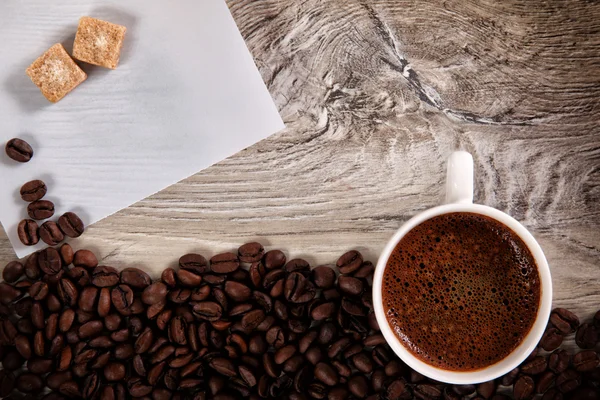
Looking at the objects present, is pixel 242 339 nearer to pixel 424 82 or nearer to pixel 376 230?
pixel 376 230

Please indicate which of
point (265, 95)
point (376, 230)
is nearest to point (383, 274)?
point (376, 230)

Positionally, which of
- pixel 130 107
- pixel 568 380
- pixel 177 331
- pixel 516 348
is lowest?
pixel 568 380

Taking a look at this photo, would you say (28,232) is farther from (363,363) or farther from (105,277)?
(363,363)

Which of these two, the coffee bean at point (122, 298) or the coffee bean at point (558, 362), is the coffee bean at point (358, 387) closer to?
the coffee bean at point (558, 362)

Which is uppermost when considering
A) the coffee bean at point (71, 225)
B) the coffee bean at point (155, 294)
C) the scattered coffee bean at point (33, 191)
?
the scattered coffee bean at point (33, 191)

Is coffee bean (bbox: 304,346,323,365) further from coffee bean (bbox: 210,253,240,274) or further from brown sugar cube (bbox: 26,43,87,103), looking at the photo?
brown sugar cube (bbox: 26,43,87,103)

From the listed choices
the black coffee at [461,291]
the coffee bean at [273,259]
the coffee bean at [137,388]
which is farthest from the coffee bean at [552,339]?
the coffee bean at [137,388]

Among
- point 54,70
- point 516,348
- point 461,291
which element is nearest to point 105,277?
point 54,70
